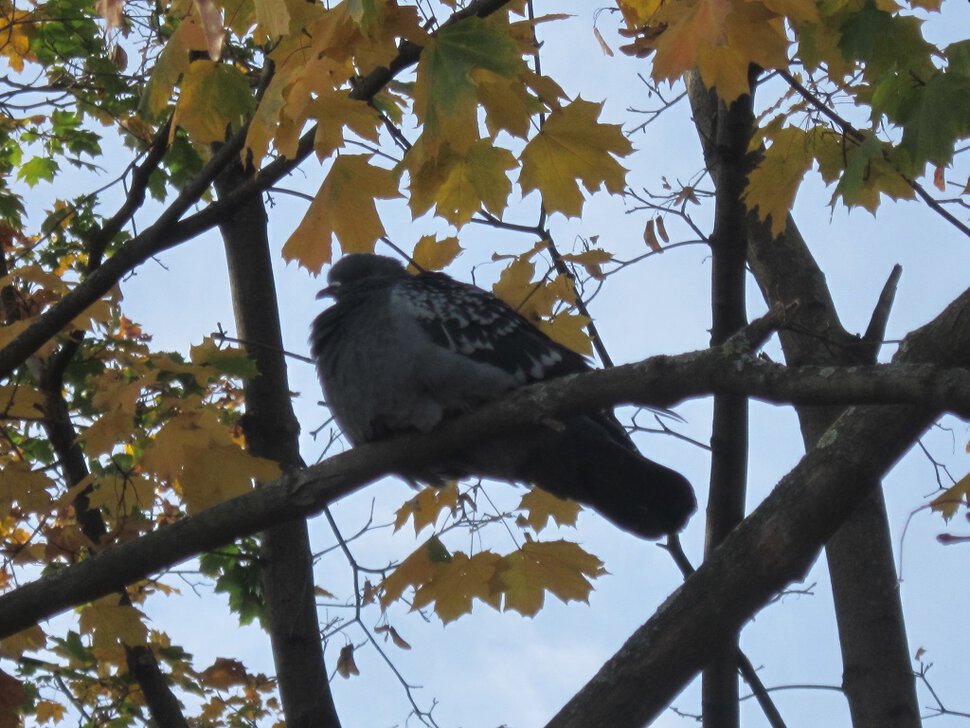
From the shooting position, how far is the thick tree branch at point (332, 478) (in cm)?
324

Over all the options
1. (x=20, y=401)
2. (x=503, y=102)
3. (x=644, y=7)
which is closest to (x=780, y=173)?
(x=644, y=7)

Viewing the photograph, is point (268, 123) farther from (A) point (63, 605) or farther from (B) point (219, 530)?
(A) point (63, 605)

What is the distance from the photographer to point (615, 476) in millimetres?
4656

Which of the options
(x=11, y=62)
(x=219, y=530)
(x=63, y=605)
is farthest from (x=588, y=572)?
(x=11, y=62)

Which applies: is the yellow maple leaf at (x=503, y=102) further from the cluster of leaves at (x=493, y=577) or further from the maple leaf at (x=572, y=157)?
the cluster of leaves at (x=493, y=577)

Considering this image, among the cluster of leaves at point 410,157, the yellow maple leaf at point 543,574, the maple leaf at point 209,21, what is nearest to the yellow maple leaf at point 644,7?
the cluster of leaves at point 410,157

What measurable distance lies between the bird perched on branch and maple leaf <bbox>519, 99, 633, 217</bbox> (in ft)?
3.39

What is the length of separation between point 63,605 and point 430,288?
7.11 ft

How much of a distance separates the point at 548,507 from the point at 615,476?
0.40m

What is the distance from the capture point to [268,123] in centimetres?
306

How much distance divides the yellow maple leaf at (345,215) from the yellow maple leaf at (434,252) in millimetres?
1532

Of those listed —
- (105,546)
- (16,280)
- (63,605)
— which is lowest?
(63,605)

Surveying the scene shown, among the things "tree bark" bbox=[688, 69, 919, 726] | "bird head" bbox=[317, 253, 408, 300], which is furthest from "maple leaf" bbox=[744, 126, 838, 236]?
"bird head" bbox=[317, 253, 408, 300]

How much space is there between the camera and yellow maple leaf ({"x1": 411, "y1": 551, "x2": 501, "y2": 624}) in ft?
14.2
